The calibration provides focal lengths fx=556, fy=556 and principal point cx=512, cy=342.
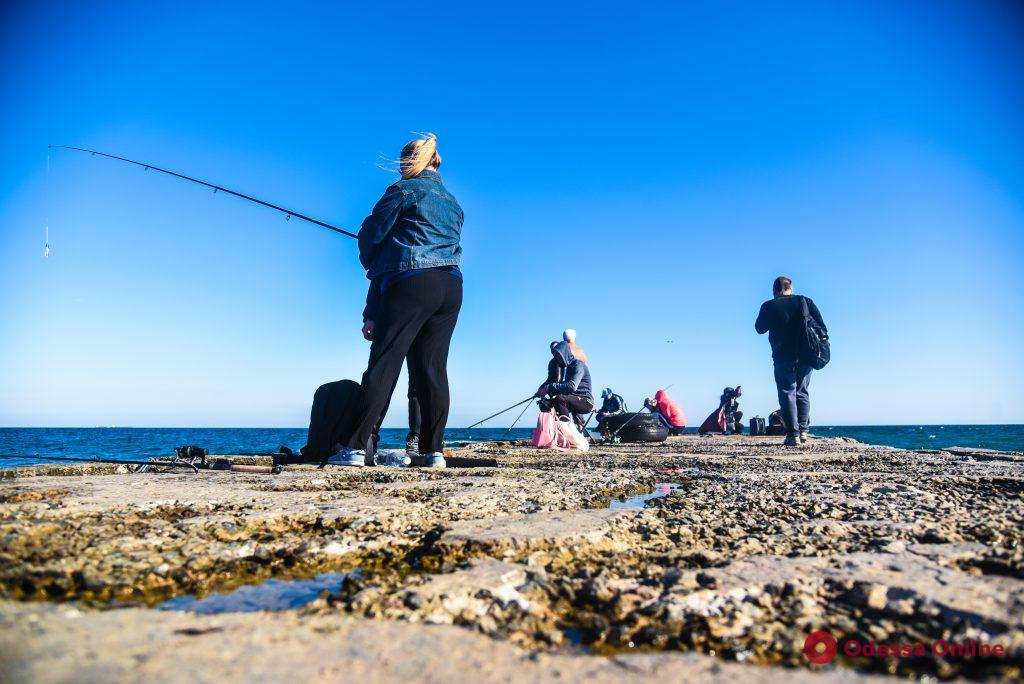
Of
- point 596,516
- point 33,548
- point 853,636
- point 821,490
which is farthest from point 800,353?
point 33,548

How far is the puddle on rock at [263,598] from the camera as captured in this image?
1002 mm

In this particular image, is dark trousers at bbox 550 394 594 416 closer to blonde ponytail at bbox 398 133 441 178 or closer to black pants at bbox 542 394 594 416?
black pants at bbox 542 394 594 416

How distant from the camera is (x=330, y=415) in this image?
3957mm

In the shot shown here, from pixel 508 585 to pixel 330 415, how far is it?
3.13m

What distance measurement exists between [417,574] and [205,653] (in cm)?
50

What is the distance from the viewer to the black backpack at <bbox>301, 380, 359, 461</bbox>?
3924 millimetres

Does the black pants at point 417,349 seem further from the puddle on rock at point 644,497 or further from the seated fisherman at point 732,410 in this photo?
the seated fisherman at point 732,410

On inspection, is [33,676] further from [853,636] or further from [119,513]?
[119,513]

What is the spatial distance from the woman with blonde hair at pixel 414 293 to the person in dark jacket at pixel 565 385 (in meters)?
3.93

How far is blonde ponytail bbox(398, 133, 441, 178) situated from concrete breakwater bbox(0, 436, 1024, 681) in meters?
2.59

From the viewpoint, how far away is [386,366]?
11.6 feet

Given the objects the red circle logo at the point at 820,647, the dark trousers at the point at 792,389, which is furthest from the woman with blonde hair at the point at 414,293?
the dark trousers at the point at 792,389

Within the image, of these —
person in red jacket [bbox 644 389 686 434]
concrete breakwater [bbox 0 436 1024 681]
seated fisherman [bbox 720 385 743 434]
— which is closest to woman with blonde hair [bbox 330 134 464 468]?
concrete breakwater [bbox 0 436 1024 681]

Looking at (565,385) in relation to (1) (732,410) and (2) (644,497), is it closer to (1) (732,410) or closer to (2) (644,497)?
(2) (644,497)
